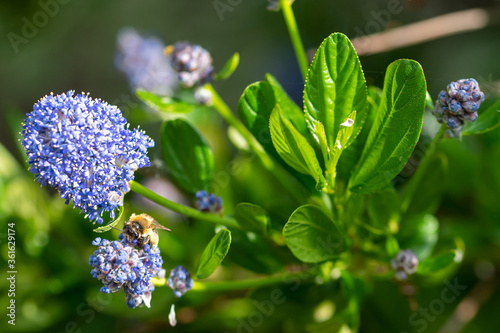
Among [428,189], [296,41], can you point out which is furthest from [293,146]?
[428,189]

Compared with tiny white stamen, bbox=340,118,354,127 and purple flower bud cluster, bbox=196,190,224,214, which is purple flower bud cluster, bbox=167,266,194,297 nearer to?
purple flower bud cluster, bbox=196,190,224,214

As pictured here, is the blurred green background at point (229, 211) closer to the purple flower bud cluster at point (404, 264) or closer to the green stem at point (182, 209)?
the green stem at point (182, 209)

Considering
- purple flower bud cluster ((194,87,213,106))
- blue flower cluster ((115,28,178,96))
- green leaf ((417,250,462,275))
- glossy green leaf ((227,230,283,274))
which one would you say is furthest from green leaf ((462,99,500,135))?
blue flower cluster ((115,28,178,96))

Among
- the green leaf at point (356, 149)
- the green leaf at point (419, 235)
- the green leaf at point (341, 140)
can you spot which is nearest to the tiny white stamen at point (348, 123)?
the green leaf at point (341, 140)

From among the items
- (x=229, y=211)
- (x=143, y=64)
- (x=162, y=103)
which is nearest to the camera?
(x=162, y=103)

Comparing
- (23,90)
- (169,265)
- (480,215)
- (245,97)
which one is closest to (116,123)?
(245,97)

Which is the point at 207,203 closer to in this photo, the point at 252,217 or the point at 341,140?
the point at 252,217

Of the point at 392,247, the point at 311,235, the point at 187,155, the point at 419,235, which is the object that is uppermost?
the point at 187,155

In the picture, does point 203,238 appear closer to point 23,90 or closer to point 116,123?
point 116,123
